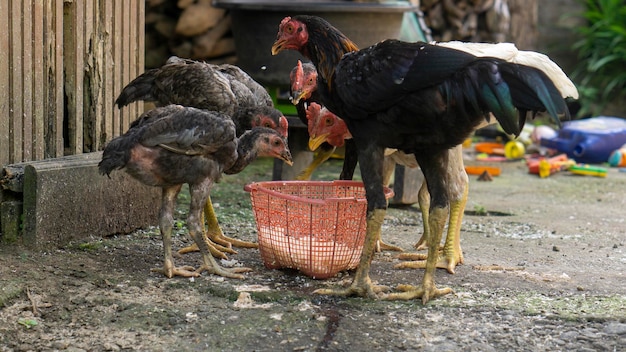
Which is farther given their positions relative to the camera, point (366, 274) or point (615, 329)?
point (366, 274)

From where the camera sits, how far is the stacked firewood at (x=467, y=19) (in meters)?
11.4

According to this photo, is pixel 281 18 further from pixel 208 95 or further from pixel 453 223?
pixel 453 223

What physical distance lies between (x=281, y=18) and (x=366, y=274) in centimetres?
349

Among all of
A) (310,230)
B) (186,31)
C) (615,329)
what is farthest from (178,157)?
(186,31)

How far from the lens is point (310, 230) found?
4.95 metres

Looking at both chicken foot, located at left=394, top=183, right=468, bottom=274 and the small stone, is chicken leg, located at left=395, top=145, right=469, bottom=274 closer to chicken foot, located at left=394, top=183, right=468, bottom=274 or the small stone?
chicken foot, located at left=394, top=183, right=468, bottom=274

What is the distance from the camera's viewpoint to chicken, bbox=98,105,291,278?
490 centimetres

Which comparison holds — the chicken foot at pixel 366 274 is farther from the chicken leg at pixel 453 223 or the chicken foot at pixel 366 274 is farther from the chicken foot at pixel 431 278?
the chicken leg at pixel 453 223

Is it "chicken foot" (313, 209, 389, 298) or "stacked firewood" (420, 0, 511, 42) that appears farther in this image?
"stacked firewood" (420, 0, 511, 42)

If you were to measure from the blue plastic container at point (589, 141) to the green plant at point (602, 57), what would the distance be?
2.34 meters

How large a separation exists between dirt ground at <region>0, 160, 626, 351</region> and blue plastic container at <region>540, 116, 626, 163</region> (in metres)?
4.73

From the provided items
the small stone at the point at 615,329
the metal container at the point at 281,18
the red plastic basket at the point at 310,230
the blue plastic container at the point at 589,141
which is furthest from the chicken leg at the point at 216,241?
the blue plastic container at the point at 589,141

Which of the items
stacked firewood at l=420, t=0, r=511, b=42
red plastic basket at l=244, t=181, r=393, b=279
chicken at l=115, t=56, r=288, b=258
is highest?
stacked firewood at l=420, t=0, r=511, b=42

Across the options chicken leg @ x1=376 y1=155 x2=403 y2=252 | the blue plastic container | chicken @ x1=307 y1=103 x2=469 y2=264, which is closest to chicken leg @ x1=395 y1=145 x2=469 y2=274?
chicken @ x1=307 y1=103 x2=469 y2=264
